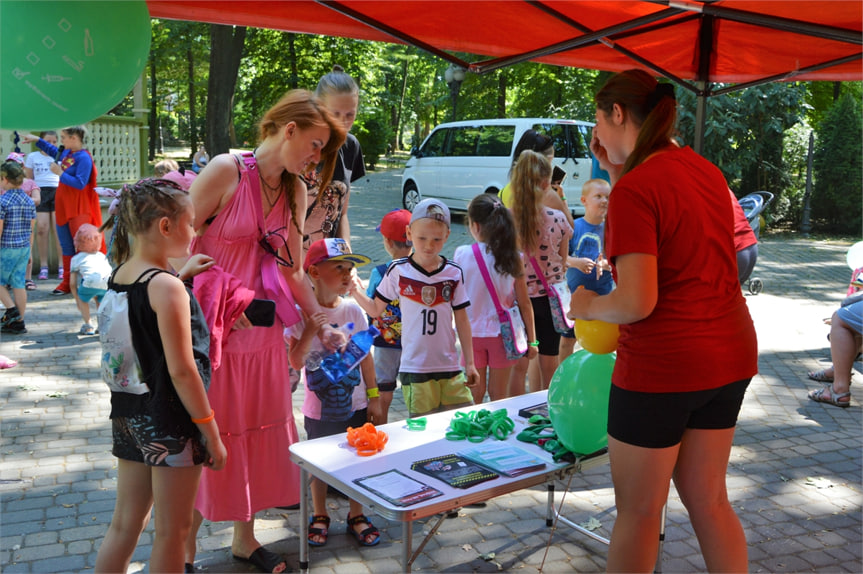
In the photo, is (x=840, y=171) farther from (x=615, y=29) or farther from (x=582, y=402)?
(x=582, y=402)

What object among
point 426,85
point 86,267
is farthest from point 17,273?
point 426,85

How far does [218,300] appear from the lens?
113 inches

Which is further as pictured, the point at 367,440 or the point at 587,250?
the point at 587,250

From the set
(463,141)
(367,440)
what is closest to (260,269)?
(367,440)

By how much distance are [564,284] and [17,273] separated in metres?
5.61

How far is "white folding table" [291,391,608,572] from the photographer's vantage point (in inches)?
106

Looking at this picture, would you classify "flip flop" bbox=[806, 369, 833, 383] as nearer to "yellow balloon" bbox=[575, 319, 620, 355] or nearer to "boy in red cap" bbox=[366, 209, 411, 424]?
"boy in red cap" bbox=[366, 209, 411, 424]

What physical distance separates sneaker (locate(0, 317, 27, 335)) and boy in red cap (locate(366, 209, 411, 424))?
477 centimetres

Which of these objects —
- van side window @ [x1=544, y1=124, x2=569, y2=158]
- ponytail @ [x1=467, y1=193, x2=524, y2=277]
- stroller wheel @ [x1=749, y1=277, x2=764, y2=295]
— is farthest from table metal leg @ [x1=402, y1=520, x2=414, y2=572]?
van side window @ [x1=544, y1=124, x2=569, y2=158]

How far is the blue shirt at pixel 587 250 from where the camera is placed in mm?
5414

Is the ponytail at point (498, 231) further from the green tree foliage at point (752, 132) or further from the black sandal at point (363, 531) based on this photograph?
the green tree foliage at point (752, 132)

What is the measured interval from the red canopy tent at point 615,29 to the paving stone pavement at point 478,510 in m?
2.52

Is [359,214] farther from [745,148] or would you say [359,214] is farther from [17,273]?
[17,273]

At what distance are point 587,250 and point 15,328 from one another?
18.4 ft
